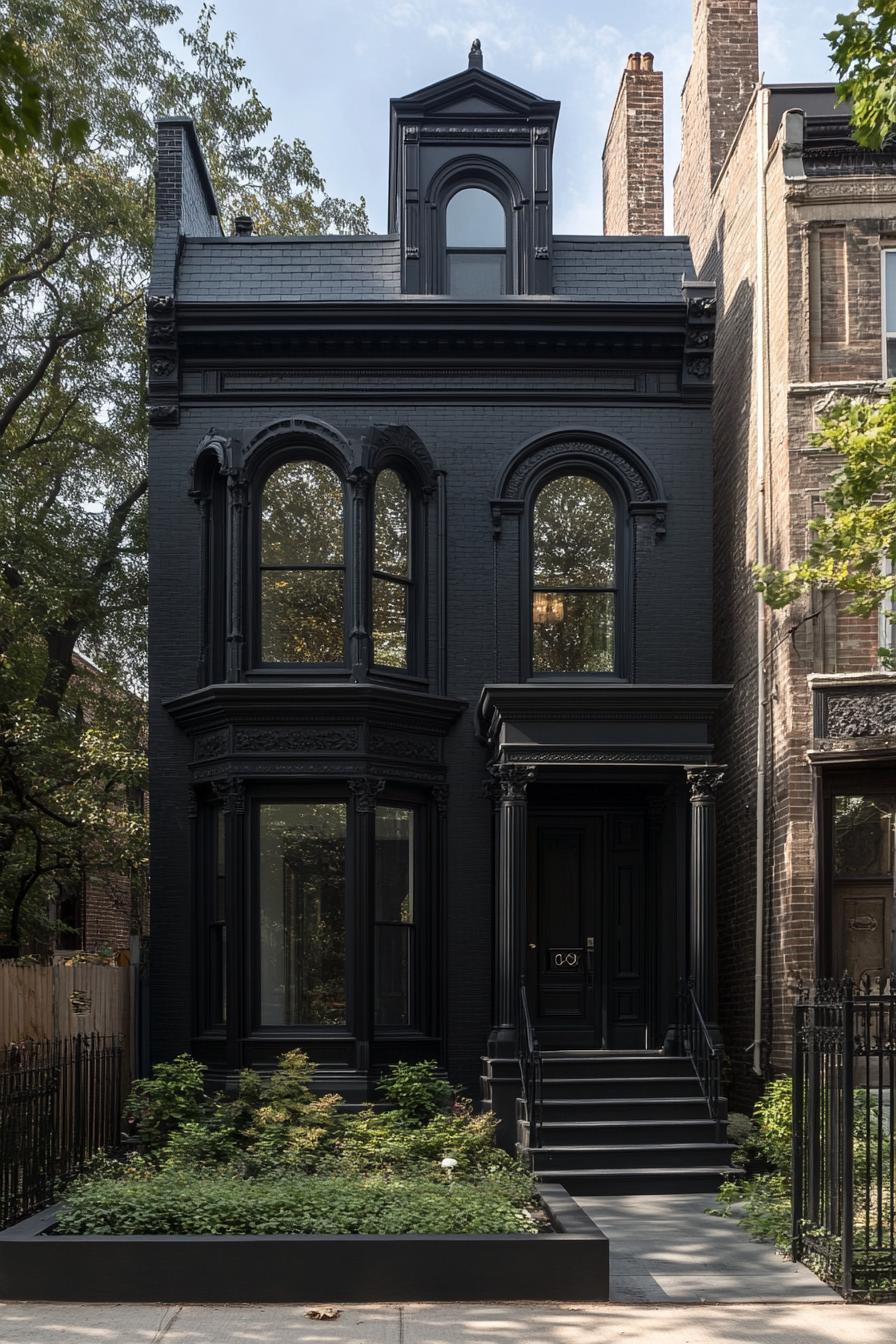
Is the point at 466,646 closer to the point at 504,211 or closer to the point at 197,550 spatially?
the point at 197,550

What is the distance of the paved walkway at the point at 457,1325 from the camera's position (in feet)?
30.6

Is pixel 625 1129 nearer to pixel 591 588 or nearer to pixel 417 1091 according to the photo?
pixel 417 1091

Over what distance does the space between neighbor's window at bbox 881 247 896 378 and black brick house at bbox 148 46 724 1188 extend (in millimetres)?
1944

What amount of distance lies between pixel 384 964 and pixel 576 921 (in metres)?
2.24

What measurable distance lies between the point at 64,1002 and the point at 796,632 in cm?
815

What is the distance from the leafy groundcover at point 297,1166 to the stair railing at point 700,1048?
2227 millimetres

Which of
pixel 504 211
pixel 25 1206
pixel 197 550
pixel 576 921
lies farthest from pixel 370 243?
pixel 25 1206

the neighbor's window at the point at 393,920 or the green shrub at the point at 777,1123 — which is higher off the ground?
the neighbor's window at the point at 393,920

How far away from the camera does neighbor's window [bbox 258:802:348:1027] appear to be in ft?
56.2

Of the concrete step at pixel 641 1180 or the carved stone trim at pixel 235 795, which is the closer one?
the concrete step at pixel 641 1180

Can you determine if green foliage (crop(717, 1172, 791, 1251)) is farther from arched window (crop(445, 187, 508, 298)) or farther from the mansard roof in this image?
arched window (crop(445, 187, 508, 298))

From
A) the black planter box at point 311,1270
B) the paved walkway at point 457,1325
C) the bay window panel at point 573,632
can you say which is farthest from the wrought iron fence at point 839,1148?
→ the bay window panel at point 573,632

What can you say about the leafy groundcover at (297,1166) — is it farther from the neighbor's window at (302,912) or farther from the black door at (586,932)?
the black door at (586,932)

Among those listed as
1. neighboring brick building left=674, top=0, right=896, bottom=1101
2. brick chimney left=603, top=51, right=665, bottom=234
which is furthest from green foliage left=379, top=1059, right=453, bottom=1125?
brick chimney left=603, top=51, right=665, bottom=234
